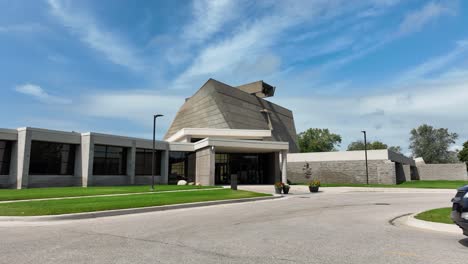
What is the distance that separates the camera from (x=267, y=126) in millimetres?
67000

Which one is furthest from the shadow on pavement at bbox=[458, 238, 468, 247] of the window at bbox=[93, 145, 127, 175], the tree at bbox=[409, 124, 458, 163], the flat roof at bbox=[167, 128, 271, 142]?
the tree at bbox=[409, 124, 458, 163]

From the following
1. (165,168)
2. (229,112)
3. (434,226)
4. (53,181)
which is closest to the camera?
(434,226)

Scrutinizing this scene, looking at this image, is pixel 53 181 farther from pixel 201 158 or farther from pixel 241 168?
pixel 241 168

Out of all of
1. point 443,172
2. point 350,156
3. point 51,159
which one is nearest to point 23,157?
point 51,159

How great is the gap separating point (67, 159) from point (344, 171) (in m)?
34.3

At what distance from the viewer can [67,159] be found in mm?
33938

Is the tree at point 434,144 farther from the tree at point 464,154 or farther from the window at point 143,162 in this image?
the window at point 143,162

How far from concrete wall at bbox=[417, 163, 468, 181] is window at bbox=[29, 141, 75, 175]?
177 ft

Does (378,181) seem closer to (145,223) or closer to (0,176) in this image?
(145,223)

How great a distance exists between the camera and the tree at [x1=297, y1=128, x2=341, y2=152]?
10281 cm

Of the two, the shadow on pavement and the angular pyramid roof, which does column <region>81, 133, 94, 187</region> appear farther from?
the shadow on pavement

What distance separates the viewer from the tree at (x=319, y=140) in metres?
103

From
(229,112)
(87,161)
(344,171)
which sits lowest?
(344,171)

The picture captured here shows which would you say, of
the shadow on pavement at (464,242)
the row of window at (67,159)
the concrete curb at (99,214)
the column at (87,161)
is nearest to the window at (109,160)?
the row of window at (67,159)
